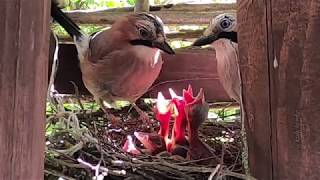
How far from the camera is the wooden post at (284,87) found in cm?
85

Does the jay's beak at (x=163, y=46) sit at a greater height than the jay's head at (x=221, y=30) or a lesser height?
lesser

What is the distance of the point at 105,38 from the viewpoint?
272 cm

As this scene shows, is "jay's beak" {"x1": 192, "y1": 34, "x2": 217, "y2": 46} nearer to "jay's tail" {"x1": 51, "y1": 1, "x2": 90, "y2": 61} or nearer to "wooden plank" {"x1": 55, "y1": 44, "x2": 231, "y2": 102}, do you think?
"wooden plank" {"x1": 55, "y1": 44, "x2": 231, "y2": 102}

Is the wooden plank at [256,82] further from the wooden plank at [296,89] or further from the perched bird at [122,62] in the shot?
the perched bird at [122,62]

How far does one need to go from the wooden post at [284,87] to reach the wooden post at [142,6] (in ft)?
5.50

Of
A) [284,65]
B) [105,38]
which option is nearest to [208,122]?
[105,38]

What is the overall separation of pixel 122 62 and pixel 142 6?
270 millimetres

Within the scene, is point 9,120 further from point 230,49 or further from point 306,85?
point 230,49

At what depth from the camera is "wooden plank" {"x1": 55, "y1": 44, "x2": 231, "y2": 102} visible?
95.7 inches

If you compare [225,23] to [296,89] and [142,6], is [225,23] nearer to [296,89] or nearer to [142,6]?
[142,6]

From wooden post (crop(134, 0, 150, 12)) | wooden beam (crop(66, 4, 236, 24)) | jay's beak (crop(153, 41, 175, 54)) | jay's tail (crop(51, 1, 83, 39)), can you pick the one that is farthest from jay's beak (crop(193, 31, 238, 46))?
jay's tail (crop(51, 1, 83, 39))

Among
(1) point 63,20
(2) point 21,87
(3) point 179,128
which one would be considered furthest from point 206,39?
(2) point 21,87

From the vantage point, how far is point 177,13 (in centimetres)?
262

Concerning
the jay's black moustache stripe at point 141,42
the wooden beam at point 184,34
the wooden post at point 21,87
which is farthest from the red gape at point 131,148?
the wooden beam at point 184,34
